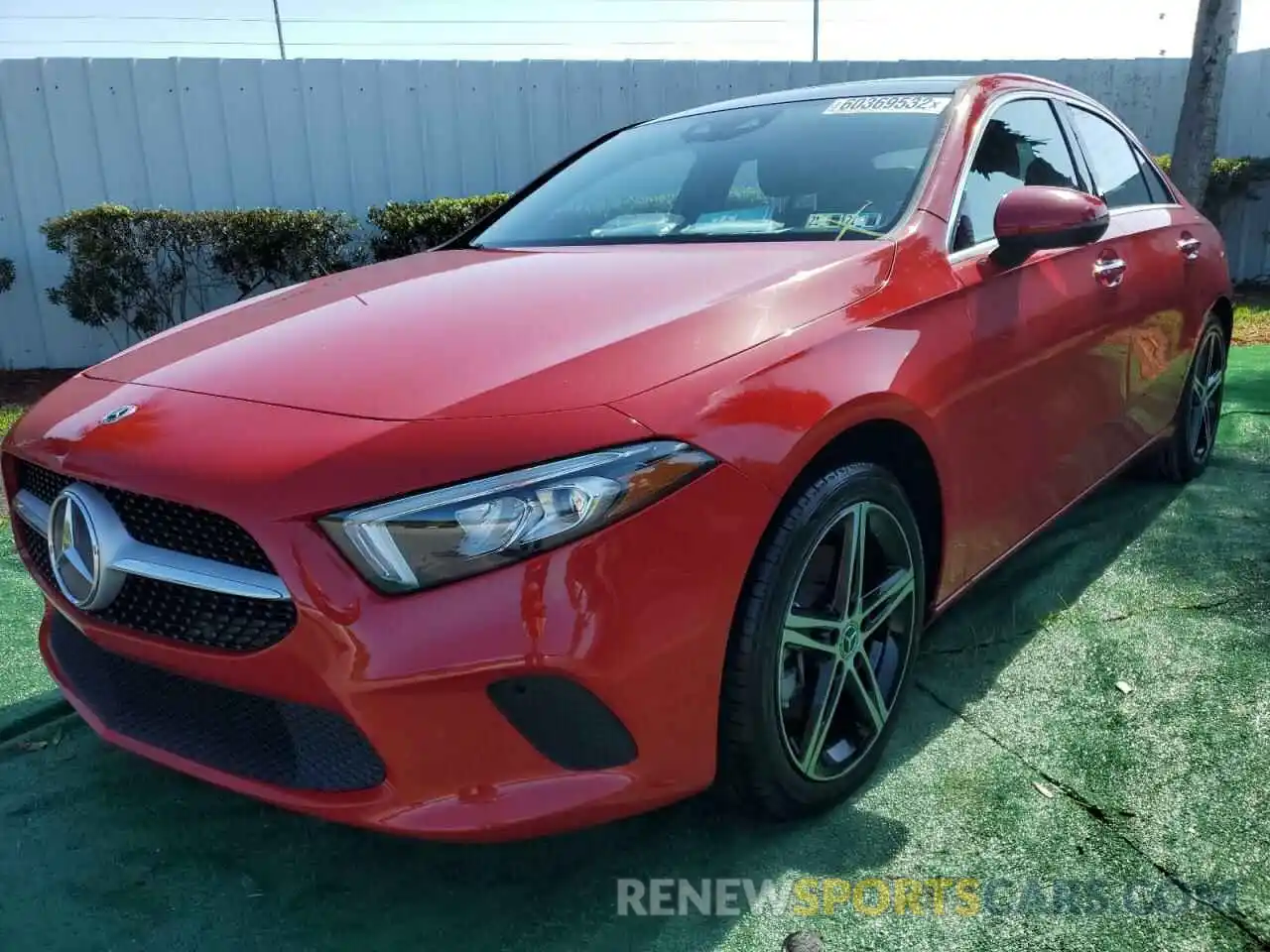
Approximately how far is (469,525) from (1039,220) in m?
1.56

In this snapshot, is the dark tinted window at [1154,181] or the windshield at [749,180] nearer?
the windshield at [749,180]

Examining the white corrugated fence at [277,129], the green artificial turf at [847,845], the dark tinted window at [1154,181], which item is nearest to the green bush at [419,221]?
the white corrugated fence at [277,129]

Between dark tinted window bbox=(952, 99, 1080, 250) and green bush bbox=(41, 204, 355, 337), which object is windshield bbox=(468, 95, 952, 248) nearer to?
dark tinted window bbox=(952, 99, 1080, 250)

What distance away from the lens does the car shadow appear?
69.4 inches

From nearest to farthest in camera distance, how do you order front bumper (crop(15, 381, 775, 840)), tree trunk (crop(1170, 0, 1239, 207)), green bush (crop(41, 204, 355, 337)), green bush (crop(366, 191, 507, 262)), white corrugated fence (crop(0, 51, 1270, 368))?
front bumper (crop(15, 381, 775, 840)), green bush (crop(41, 204, 355, 337)), white corrugated fence (crop(0, 51, 1270, 368)), green bush (crop(366, 191, 507, 262)), tree trunk (crop(1170, 0, 1239, 207))

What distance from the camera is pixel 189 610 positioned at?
5.35ft

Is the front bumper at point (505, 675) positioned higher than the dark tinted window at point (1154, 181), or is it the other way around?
the dark tinted window at point (1154, 181)

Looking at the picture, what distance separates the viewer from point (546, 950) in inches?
66.8

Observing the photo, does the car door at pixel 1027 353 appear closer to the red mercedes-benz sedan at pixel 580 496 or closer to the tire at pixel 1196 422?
the red mercedes-benz sedan at pixel 580 496

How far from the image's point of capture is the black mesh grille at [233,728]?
1.59 m

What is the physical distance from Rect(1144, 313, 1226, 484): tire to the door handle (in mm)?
935

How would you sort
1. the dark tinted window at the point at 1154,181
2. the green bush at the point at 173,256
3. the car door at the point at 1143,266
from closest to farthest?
the car door at the point at 1143,266 → the dark tinted window at the point at 1154,181 → the green bush at the point at 173,256

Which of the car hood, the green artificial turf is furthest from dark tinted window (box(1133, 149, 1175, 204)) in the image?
the car hood

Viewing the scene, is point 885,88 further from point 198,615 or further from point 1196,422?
point 198,615
